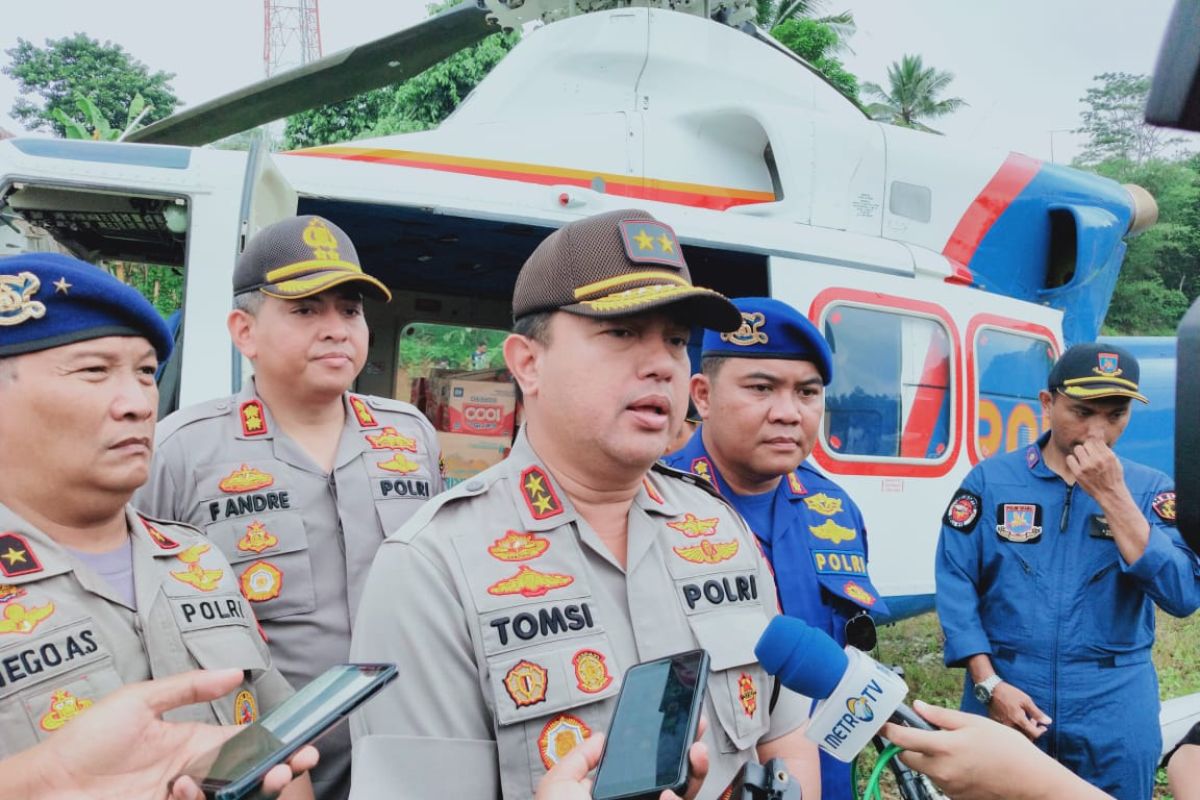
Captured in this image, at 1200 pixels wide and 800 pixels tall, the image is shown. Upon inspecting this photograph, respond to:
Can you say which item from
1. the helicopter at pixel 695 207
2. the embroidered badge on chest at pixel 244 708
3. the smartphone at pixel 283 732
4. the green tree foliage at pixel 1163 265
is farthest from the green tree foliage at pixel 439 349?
the green tree foliage at pixel 1163 265

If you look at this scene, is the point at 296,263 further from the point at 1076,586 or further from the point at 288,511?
the point at 1076,586

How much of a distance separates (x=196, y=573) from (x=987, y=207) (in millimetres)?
4935

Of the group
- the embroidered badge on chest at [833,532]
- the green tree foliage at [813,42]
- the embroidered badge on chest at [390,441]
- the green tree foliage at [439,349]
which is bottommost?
the green tree foliage at [439,349]

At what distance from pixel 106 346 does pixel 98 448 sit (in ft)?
0.55

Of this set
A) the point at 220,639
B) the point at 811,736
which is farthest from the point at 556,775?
the point at 220,639

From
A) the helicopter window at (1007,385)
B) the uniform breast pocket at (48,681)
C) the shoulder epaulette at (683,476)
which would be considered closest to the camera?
the uniform breast pocket at (48,681)

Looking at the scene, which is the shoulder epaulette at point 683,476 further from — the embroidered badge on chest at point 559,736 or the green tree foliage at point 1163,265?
the green tree foliage at point 1163,265

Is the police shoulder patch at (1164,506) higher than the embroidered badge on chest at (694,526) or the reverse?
the reverse

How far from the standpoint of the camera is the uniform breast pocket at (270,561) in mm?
1876

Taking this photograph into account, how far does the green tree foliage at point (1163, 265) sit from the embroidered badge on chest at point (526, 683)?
3647cm

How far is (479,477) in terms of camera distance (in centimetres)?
141

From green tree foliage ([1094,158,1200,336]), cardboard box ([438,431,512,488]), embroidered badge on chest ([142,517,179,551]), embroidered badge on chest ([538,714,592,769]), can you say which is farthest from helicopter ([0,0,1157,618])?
green tree foliage ([1094,158,1200,336])

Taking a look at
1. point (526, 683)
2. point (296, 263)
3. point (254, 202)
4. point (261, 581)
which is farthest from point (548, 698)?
point (254, 202)

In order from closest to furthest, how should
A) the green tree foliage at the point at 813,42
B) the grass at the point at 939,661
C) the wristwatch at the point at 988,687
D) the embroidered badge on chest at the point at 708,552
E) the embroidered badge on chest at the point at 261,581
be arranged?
the embroidered badge on chest at the point at 708,552, the embroidered badge on chest at the point at 261,581, the wristwatch at the point at 988,687, the grass at the point at 939,661, the green tree foliage at the point at 813,42
